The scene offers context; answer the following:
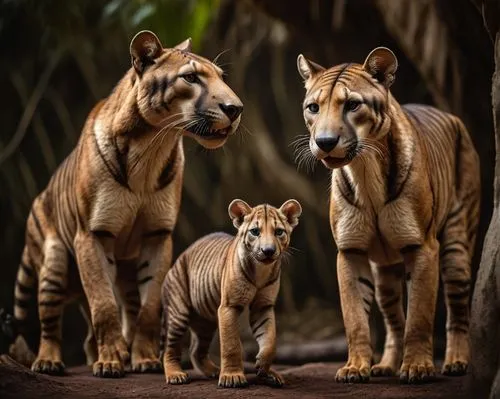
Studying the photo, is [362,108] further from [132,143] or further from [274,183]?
[274,183]

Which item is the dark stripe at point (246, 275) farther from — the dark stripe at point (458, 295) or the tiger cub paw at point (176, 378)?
the dark stripe at point (458, 295)

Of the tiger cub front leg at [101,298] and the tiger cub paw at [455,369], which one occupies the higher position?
the tiger cub front leg at [101,298]

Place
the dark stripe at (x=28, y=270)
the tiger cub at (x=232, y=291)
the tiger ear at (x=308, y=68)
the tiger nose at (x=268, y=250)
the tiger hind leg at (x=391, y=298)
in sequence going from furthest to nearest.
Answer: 1. the dark stripe at (x=28, y=270)
2. the tiger hind leg at (x=391, y=298)
3. the tiger ear at (x=308, y=68)
4. the tiger cub at (x=232, y=291)
5. the tiger nose at (x=268, y=250)

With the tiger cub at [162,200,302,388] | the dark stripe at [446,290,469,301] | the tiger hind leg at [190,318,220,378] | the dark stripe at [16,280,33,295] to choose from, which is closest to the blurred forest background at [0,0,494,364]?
the dark stripe at [446,290,469,301]

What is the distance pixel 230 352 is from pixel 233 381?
0.13 meters

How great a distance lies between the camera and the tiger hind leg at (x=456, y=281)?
5.35 m

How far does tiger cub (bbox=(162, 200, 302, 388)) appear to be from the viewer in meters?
4.75

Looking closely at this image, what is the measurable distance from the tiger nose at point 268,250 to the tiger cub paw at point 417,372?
880 mm

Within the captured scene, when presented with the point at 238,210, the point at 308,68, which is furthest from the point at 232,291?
the point at 308,68

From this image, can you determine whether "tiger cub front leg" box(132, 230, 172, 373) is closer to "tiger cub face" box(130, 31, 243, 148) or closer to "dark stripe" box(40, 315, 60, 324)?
"dark stripe" box(40, 315, 60, 324)

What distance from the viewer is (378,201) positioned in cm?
491

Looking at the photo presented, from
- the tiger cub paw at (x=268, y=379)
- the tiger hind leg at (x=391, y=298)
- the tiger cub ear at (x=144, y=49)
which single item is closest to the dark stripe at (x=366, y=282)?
the tiger hind leg at (x=391, y=298)

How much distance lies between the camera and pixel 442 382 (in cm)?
489

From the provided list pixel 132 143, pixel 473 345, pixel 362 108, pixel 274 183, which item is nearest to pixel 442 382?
pixel 473 345
